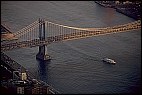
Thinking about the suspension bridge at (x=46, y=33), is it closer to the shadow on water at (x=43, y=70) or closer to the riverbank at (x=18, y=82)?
the shadow on water at (x=43, y=70)

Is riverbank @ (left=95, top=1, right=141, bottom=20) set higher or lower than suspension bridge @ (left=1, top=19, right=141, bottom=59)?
higher

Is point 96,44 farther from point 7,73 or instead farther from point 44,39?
point 7,73

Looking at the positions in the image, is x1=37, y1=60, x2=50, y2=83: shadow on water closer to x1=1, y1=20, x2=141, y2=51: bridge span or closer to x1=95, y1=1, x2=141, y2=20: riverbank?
x1=1, y1=20, x2=141, y2=51: bridge span

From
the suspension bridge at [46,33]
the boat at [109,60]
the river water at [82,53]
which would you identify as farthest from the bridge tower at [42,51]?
the boat at [109,60]

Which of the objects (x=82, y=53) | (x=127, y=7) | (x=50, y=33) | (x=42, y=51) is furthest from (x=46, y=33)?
(x=127, y=7)

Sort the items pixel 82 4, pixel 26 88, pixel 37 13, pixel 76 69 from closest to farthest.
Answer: pixel 26 88 → pixel 76 69 → pixel 37 13 → pixel 82 4

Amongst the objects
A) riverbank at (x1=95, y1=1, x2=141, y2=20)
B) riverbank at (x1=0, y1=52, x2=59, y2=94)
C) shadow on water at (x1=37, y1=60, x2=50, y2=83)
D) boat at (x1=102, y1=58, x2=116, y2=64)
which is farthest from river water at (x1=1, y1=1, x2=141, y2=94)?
riverbank at (x1=0, y1=52, x2=59, y2=94)

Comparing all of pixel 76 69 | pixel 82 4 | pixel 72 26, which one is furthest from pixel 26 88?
pixel 82 4
